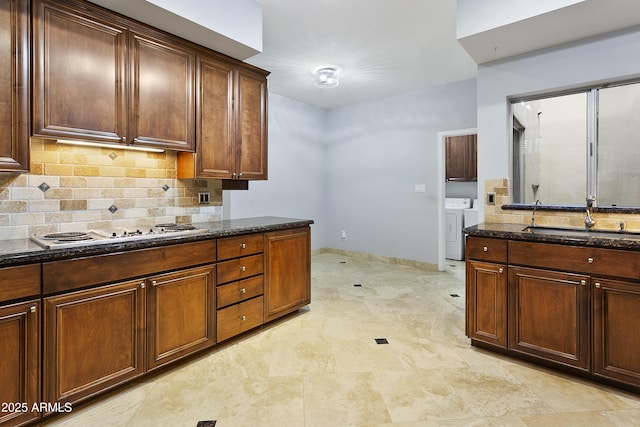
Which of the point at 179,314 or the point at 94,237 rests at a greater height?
the point at 94,237

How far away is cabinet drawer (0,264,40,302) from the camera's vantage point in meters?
1.53

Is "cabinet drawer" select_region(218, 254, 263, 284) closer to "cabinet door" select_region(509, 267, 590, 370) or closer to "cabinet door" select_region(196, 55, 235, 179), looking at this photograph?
"cabinet door" select_region(196, 55, 235, 179)

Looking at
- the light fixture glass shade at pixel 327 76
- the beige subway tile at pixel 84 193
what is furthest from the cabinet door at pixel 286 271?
the light fixture glass shade at pixel 327 76

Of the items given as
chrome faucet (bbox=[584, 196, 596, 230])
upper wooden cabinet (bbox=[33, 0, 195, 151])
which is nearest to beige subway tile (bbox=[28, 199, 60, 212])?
upper wooden cabinet (bbox=[33, 0, 195, 151])

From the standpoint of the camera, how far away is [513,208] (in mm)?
2891

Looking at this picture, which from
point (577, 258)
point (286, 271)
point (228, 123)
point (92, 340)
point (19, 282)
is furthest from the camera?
point (286, 271)

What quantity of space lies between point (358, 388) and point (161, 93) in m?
2.41

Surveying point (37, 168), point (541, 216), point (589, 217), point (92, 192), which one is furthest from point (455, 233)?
point (37, 168)

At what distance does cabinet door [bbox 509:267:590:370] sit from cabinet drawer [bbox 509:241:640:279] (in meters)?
0.05

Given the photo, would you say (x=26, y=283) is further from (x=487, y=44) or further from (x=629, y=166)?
(x=629, y=166)

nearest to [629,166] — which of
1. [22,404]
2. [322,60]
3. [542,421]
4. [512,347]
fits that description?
[512,347]

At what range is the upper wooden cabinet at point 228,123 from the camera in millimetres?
2710

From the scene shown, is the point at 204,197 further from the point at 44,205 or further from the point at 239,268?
the point at 44,205

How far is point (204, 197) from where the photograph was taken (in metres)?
3.09
